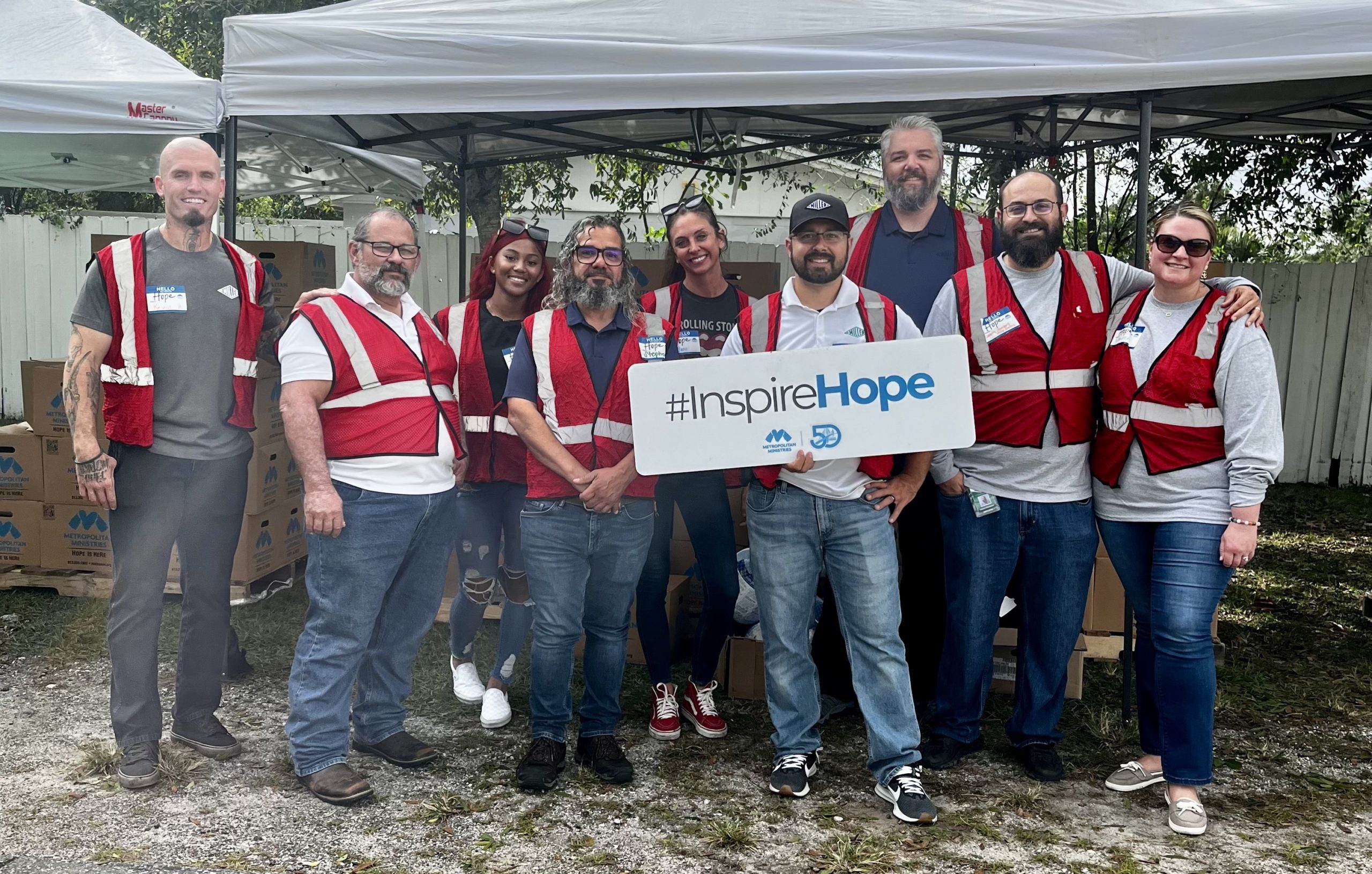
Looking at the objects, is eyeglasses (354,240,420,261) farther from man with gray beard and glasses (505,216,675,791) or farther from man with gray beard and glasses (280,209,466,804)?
man with gray beard and glasses (505,216,675,791)

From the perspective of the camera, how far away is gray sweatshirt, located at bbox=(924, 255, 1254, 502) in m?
3.19

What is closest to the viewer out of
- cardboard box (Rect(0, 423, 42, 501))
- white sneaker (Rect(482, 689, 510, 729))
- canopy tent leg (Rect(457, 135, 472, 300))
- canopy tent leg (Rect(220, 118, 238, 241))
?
white sneaker (Rect(482, 689, 510, 729))

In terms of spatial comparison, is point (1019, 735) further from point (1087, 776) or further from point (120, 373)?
point (120, 373)

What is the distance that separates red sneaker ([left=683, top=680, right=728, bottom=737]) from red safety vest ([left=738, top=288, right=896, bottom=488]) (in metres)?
1.04

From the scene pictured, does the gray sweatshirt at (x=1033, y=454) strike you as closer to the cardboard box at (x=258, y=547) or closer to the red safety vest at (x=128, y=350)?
→ the red safety vest at (x=128, y=350)

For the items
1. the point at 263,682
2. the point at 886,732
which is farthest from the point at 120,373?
the point at 886,732

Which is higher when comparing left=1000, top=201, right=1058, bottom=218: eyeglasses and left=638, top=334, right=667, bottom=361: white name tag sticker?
left=1000, top=201, right=1058, bottom=218: eyeglasses

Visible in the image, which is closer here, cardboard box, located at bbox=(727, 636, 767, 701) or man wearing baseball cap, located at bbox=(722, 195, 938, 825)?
man wearing baseball cap, located at bbox=(722, 195, 938, 825)

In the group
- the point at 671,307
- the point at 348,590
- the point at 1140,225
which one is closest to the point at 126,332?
the point at 348,590

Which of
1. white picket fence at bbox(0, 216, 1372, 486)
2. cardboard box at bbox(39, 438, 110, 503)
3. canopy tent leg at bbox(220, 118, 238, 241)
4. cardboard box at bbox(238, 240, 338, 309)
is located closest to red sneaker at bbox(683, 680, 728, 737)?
canopy tent leg at bbox(220, 118, 238, 241)

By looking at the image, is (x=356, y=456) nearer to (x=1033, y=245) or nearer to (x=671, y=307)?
(x=671, y=307)

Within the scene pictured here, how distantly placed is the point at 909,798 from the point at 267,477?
145 inches

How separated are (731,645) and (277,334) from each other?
2042 millimetres

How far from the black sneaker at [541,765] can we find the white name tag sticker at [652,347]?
1270mm
